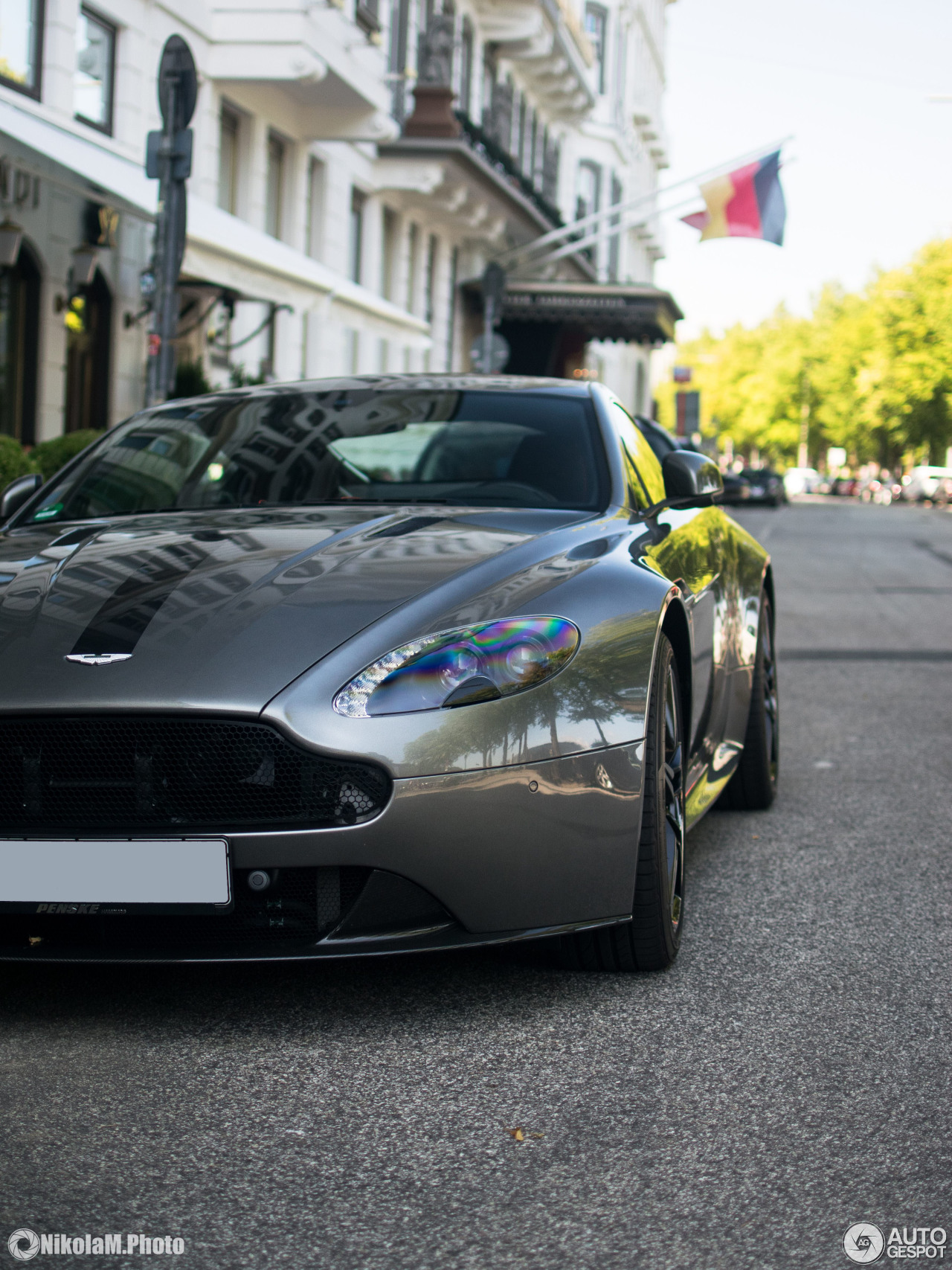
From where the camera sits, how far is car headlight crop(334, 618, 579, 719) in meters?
3.11

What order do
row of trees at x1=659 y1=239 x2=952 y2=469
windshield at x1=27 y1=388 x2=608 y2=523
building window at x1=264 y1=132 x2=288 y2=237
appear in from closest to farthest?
windshield at x1=27 y1=388 x2=608 y2=523 < building window at x1=264 y1=132 x2=288 y2=237 < row of trees at x1=659 y1=239 x2=952 y2=469

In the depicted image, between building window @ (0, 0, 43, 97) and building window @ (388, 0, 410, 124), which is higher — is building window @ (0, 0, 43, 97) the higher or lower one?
the lower one

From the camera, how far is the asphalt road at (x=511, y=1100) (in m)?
2.35

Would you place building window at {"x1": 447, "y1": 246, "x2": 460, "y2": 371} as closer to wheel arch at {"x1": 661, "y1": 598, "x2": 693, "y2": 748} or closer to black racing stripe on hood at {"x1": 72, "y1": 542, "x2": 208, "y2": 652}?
wheel arch at {"x1": 661, "y1": 598, "x2": 693, "y2": 748}

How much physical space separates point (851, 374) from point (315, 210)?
71462mm

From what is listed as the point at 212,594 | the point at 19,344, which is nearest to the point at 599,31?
the point at 19,344

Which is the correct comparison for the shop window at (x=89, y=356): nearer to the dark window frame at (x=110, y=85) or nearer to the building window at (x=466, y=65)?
the dark window frame at (x=110, y=85)

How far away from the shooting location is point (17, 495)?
4738mm

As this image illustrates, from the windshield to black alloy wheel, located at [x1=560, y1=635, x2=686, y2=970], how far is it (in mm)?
895

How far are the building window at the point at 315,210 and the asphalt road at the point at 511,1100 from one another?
1946cm

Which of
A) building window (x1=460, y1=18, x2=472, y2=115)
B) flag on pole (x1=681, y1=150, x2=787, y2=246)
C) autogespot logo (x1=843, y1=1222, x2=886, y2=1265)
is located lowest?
autogespot logo (x1=843, y1=1222, x2=886, y2=1265)

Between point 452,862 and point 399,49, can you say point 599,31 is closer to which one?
point 399,49

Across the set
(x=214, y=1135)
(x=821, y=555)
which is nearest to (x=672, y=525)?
(x=214, y=1135)

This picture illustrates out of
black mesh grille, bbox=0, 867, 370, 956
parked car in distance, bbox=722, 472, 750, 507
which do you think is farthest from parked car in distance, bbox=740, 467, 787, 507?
black mesh grille, bbox=0, 867, 370, 956
